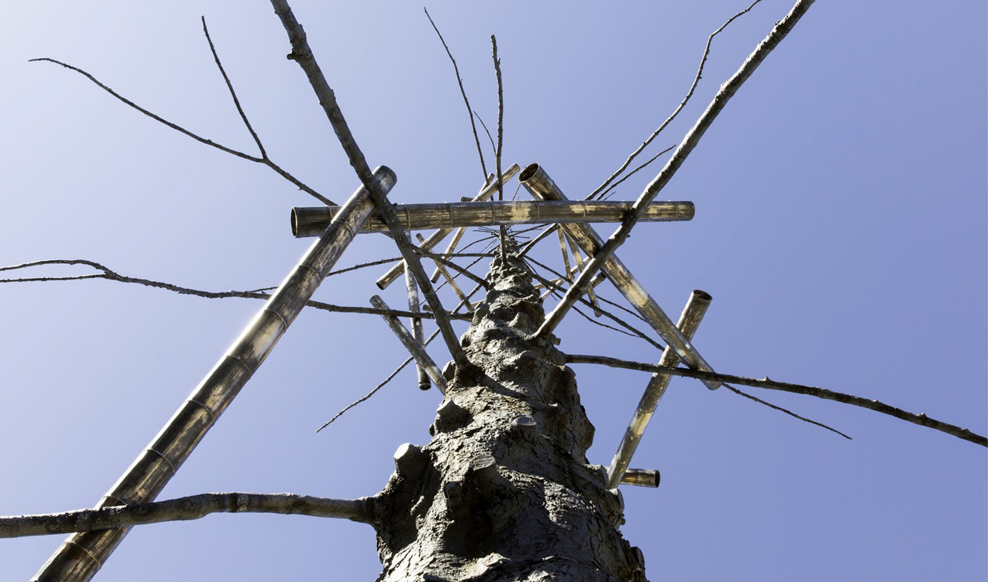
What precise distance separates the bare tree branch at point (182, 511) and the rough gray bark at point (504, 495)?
118 mm

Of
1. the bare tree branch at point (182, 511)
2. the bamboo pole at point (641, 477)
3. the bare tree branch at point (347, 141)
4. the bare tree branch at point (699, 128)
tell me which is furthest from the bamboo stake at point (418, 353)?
the bamboo pole at point (641, 477)

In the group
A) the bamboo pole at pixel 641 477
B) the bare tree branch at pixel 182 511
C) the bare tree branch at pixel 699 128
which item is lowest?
the bare tree branch at pixel 182 511

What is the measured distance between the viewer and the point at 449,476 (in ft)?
6.52

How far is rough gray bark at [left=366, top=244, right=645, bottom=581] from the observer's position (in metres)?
1.71


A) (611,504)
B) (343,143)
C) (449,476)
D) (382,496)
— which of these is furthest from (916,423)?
(343,143)

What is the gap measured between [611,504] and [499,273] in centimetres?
217

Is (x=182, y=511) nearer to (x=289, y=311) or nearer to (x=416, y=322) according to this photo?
(x=289, y=311)

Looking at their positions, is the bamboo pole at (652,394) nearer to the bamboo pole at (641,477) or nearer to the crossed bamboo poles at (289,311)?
the bamboo pole at (641,477)

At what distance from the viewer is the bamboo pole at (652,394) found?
4.56 m

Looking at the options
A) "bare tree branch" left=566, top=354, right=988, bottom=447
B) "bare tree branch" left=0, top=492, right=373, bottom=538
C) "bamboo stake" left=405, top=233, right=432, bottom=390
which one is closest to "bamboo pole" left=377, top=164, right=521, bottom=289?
"bamboo stake" left=405, top=233, right=432, bottom=390

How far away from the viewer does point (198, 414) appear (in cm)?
192

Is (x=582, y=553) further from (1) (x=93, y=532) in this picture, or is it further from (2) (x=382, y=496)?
(1) (x=93, y=532)

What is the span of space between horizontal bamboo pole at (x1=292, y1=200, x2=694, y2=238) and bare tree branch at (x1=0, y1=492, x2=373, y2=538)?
1.17 meters

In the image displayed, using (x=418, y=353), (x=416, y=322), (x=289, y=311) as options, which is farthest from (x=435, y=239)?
(x=289, y=311)
